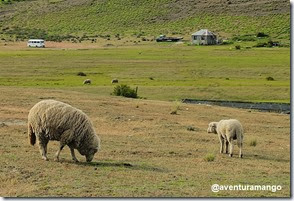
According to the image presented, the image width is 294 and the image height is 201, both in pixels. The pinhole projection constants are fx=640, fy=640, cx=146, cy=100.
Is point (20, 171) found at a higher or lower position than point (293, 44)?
lower

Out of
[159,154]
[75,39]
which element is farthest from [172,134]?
[75,39]

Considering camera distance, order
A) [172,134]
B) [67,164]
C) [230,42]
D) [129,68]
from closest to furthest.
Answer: [67,164]
[172,134]
[129,68]
[230,42]

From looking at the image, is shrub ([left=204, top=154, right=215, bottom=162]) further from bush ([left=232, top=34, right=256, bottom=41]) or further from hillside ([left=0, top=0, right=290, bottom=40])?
hillside ([left=0, top=0, right=290, bottom=40])

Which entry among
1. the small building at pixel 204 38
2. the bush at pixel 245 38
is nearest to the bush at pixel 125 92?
the small building at pixel 204 38

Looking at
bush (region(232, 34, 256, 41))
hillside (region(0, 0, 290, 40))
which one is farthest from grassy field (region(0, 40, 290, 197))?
hillside (region(0, 0, 290, 40))

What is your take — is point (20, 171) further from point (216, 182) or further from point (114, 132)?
point (114, 132)

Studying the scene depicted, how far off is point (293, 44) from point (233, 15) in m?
114

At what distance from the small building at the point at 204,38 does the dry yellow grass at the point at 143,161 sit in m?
75.8

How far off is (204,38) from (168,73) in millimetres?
49946

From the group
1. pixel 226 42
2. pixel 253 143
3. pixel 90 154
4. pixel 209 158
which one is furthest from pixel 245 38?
pixel 90 154

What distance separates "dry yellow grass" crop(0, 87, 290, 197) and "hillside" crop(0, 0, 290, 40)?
8763 centimetres

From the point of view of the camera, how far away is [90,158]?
16.4 m

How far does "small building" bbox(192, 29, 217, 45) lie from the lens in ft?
350

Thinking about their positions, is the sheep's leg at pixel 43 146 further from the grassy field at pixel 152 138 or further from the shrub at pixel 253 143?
the shrub at pixel 253 143
